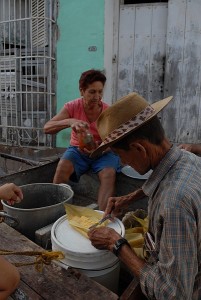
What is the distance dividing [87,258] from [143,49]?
3.89m

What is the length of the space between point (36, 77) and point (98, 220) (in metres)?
4.32

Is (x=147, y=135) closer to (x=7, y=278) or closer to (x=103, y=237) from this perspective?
(x=103, y=237)

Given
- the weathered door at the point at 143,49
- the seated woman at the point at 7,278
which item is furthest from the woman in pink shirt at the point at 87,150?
the weathered door at the point at 143,49

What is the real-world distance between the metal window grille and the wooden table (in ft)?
13.3

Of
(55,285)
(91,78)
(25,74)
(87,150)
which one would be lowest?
(55,285)

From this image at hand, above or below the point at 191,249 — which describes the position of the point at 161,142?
above

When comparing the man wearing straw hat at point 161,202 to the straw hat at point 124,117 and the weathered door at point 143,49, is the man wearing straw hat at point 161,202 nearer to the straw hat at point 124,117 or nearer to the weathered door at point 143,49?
the straw hat at point 124,117

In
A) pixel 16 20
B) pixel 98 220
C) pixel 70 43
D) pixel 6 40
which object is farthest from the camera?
pixel 6 40

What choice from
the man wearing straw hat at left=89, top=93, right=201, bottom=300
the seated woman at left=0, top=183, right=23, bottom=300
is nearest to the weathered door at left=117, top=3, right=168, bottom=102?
the man wearing straw hat at left=89, top=93, right=201, bottom=300

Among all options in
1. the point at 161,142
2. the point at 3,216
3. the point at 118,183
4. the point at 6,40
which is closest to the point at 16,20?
the point at 6,40

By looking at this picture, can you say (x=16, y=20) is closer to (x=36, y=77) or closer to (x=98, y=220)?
(x=36, y=77)

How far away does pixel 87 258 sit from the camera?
1.53m

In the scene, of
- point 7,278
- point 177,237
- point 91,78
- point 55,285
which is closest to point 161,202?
point 177,237

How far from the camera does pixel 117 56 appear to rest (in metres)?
4.76
